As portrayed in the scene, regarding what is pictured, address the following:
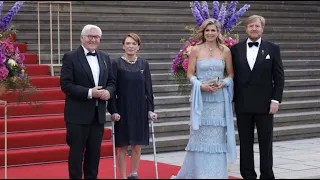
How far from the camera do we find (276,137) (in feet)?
40.0

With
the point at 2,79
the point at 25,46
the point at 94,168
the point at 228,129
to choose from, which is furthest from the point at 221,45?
the point at 25,46

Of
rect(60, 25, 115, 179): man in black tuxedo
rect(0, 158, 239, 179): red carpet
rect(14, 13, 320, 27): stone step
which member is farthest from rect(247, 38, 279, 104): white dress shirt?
rect(14, 13, 320, 27): stone step

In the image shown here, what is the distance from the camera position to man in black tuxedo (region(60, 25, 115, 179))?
24.8 feet

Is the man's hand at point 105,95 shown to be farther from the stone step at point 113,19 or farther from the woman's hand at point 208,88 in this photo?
the stone step at point 113,19

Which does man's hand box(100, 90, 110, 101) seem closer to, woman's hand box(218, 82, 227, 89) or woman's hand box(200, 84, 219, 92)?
woman's hand box(200, 84, 219, 92)

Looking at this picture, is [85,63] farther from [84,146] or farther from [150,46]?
[150,46]

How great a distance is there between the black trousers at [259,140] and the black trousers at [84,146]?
5.54 feet

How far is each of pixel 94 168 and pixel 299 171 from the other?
2887mm

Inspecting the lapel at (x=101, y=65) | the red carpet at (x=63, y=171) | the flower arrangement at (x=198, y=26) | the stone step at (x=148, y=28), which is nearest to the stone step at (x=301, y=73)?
the stone step at (x=148, y=28)

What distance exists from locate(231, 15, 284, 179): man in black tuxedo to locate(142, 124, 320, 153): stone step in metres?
3.02

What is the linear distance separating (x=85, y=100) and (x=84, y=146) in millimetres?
512

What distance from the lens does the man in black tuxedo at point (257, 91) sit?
26.3 ft

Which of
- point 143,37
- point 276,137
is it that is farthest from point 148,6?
point 276,137

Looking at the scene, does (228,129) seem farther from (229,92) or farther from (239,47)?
(239,47)
